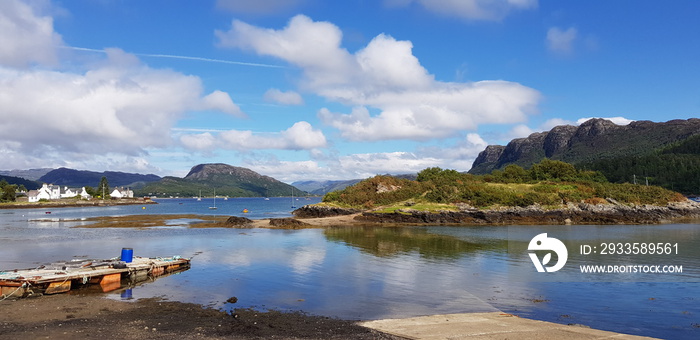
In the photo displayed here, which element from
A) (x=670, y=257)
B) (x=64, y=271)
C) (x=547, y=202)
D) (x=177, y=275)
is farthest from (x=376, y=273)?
(x=547, y=202)

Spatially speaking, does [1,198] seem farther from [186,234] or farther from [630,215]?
[630,215]

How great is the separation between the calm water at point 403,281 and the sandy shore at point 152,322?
180cm

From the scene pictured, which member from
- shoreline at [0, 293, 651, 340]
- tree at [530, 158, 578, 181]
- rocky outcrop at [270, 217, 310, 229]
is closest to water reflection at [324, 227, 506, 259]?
rocky outcrop at [270, 217, 310, 229]

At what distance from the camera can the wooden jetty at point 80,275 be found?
23.9m

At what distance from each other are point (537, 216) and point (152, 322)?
7637 centimetres

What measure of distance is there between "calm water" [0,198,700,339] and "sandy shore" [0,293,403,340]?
1.80 meters

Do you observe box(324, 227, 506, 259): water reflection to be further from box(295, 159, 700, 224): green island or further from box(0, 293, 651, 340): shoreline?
box(295, 159, 700, 224): green island

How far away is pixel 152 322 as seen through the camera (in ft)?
61.1

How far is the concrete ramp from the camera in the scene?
1590 centimetres

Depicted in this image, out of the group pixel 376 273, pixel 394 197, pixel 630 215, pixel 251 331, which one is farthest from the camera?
pixel 394 197

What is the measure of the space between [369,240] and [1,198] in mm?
195799

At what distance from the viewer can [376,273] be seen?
102 feet

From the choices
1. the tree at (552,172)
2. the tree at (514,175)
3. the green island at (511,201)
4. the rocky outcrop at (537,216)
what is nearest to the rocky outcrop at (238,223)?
the green island at (511,201)

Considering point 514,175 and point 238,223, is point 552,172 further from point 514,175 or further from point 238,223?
point 238,223
